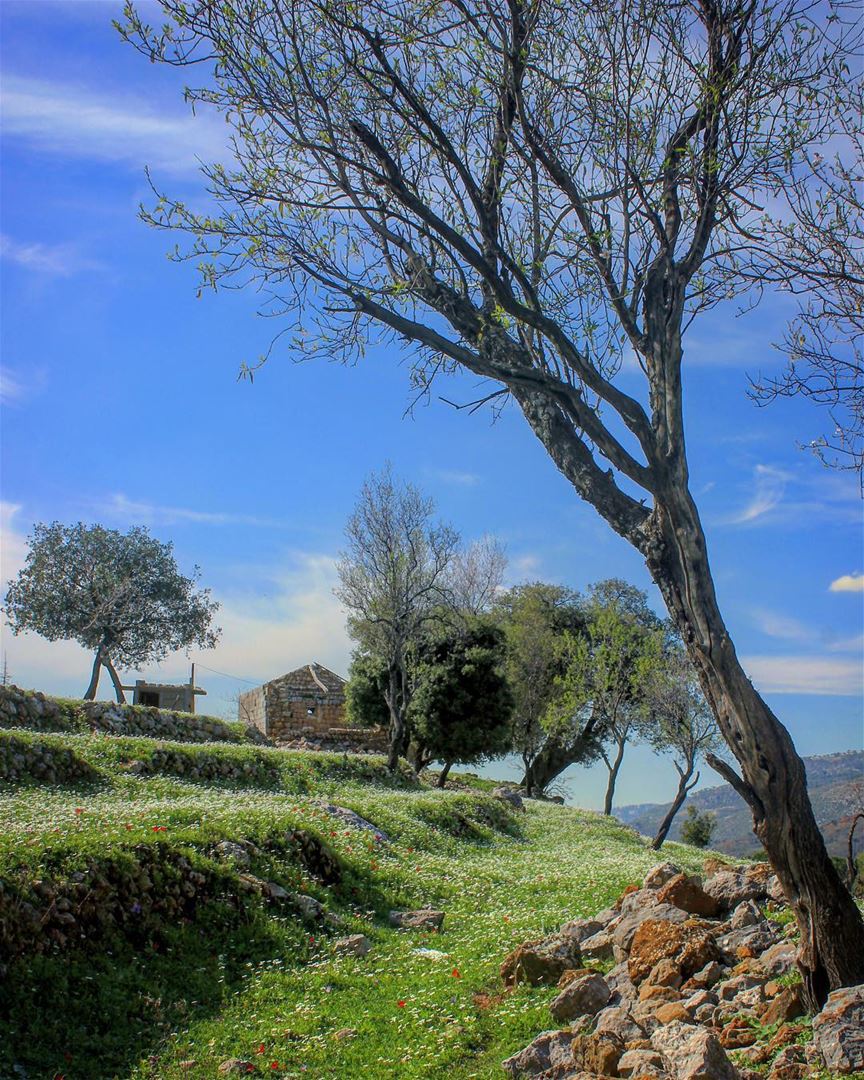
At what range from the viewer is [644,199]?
945 cm

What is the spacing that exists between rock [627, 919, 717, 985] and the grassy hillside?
957 mm

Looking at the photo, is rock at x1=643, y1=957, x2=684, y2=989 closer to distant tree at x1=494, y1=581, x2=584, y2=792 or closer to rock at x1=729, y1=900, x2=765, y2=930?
rock at x1=729, y1=900, x2=765, y2=930

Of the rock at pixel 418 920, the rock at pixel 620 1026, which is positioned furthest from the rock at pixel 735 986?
the rock at pixel 418 920

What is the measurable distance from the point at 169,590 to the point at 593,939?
35.7 meters

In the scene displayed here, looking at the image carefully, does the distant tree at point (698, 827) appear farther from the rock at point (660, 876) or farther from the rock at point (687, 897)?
the rock at point (687, 897)

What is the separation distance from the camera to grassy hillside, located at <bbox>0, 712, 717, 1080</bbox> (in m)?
8.25

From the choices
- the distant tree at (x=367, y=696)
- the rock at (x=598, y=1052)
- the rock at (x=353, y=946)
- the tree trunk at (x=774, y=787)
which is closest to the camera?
the rock at (x=598, y=1052)

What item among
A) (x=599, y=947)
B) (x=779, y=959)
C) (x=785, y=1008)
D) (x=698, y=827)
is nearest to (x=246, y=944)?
(x=599, y=947)

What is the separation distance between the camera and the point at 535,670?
4272 centimetres

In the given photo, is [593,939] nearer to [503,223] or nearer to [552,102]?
[503,223]

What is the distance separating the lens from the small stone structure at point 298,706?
43.2m

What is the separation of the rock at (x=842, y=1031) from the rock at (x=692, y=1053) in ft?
2.26

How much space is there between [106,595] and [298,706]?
10.6 metres

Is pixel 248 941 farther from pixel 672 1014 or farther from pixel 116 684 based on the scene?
pixel 116 684
